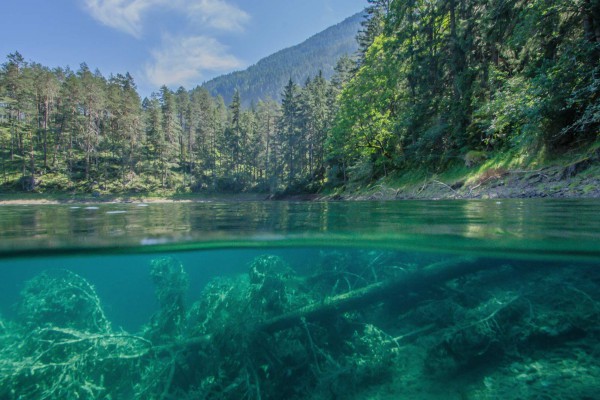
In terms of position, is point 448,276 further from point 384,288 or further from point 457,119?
point 457,119

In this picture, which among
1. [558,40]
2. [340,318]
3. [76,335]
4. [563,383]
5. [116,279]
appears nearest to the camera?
[563,383]

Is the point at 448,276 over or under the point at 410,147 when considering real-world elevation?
under

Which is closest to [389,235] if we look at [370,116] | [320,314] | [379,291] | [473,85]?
[379,291]

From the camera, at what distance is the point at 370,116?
2803cm

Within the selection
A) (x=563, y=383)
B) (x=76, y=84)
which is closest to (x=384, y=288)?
(x=563, y=383)

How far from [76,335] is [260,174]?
62.6m

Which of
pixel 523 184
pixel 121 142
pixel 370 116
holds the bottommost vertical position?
pixel 523 184

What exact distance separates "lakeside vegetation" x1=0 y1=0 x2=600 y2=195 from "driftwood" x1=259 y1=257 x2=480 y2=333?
27.3ft

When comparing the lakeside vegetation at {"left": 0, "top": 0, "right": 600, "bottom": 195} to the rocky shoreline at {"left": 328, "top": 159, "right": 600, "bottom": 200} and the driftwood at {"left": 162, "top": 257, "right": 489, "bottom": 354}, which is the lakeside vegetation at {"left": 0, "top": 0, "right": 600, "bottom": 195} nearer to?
the rocky shoreline at {"left": 328, "top": 159, "right": 600, "bottom": 200}

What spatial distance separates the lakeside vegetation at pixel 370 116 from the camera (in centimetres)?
1274

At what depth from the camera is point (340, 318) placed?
19.1ft

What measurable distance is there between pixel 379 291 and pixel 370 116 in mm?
24405

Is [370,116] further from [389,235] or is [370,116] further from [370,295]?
[370,295]

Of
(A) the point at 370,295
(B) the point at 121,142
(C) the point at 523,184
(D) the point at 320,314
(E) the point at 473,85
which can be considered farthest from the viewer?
(B) the point at 121,142
